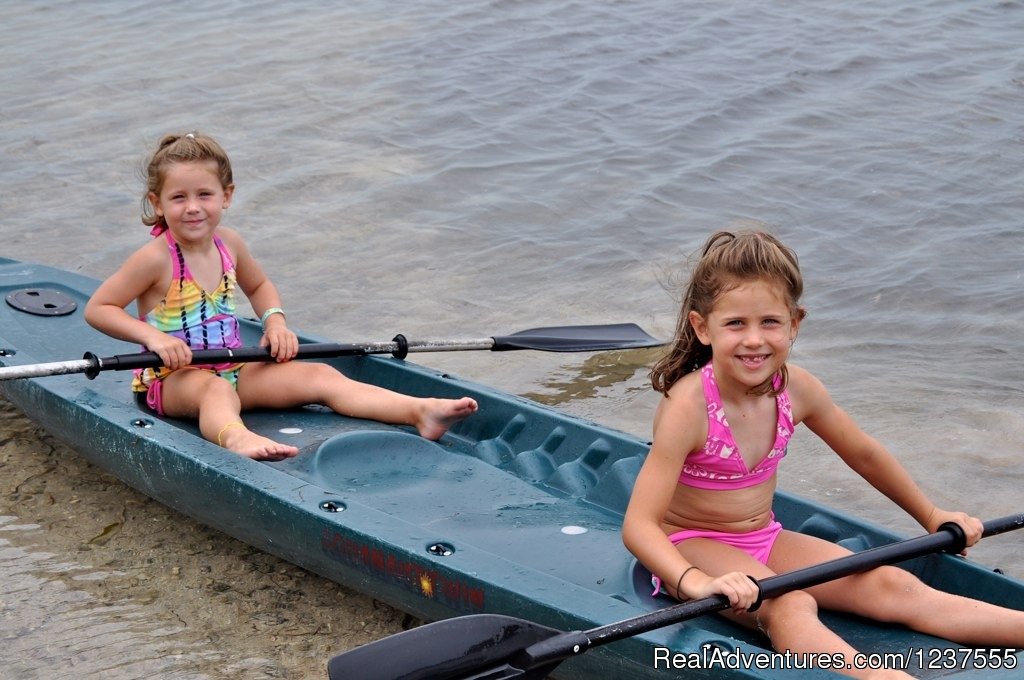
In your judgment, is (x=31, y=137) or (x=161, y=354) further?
(x=31, y=137)

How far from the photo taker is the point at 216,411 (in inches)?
168

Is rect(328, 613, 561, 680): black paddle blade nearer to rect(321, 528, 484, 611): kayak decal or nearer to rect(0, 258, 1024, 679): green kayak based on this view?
rect(0, 258, 1024, 679): green kayak

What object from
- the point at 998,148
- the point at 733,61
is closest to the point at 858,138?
the point at 998,148

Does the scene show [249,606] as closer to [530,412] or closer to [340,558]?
[340,558]

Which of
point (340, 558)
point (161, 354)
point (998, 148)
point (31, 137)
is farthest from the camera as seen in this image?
point (31, 137)

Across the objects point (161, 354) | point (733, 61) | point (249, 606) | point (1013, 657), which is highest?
point (733, 61)

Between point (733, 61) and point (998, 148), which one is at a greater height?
point (733, 61)

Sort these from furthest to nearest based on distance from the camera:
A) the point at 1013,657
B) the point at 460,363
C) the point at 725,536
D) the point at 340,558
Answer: the point at 460,363
the point at 340,558
the point at 725,536
the point at 1013,657

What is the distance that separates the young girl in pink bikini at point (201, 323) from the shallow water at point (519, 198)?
0.47 meters

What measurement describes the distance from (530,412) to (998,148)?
5.40m

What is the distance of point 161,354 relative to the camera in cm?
420

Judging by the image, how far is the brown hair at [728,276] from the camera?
10.2 feet

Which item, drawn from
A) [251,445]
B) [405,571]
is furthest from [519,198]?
[405,571]

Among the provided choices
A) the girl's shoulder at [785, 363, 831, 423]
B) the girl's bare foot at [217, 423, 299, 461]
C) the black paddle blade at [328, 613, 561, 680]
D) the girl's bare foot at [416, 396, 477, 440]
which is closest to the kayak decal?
the black paddle blade at [328, 613, 561, 680]
